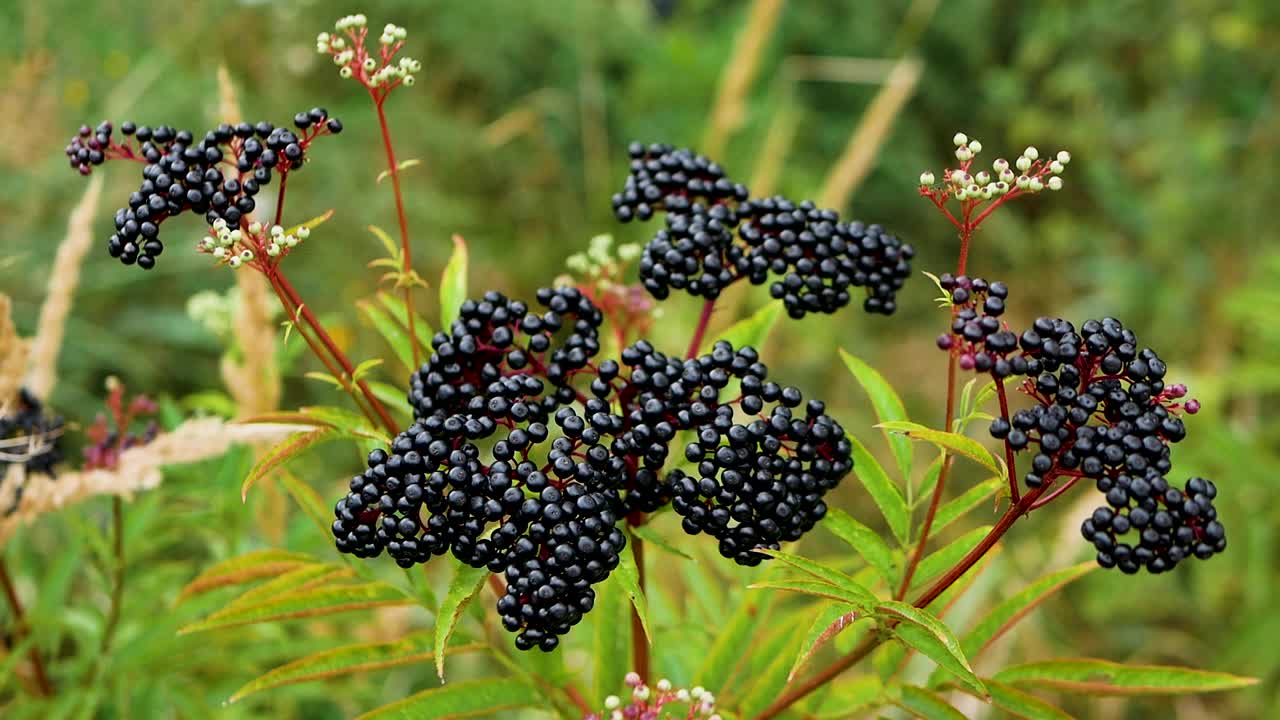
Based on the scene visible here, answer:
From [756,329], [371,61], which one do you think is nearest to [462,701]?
[756,329]

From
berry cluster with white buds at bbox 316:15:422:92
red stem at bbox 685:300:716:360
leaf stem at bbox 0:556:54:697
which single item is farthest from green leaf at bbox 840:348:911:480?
leaf stem at bbox 0:556:54:697

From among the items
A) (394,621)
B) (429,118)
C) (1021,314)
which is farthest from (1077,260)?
(394,621)

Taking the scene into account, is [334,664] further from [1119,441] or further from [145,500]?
[1119,441]

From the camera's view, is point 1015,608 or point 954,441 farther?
point 1015,608

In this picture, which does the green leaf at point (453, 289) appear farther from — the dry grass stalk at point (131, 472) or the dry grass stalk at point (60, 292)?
the dry grass stalk at point (60, 292)

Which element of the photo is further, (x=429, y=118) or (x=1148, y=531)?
(x=429, y=118)

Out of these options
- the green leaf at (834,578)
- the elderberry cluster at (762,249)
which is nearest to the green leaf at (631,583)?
the green leaf at (834,578)

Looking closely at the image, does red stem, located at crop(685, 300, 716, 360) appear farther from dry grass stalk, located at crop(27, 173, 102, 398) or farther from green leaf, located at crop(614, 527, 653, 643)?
dry grass stalk, located at crop(27, 173, 102, 398)

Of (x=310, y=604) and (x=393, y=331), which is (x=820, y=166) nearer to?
(x=393, y=331)
